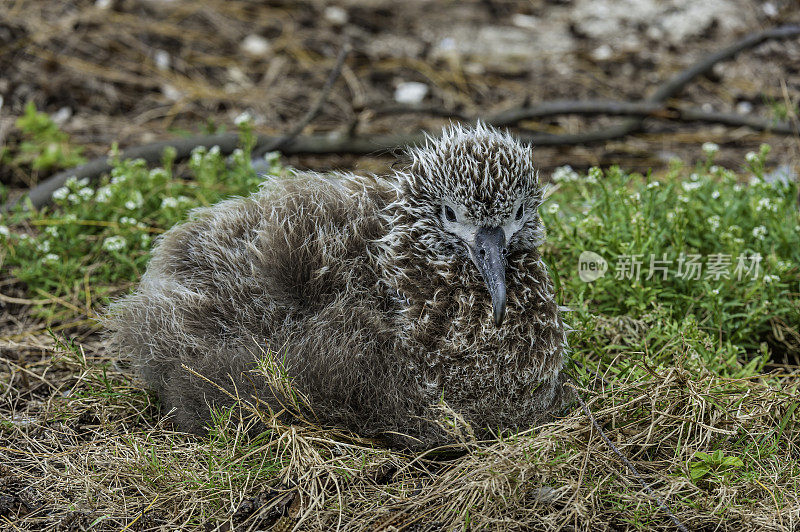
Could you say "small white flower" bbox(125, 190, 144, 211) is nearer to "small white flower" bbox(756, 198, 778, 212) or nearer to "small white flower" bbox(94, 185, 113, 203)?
"small white flower" bbox(94, 185, 113, 203)

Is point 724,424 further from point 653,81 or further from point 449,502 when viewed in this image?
point 653,81

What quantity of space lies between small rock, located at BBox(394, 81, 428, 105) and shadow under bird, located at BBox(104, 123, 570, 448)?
4.08 metres

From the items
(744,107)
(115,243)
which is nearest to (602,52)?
(744,107)

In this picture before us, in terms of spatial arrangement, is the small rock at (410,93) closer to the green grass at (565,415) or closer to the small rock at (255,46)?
the small rock at (255,46)

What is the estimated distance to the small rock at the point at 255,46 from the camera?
25.8 ft

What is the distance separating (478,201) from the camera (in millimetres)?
3014

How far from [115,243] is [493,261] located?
2.39 metres

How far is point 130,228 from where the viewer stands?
182 inches

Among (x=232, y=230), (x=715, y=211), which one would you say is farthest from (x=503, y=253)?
(x=715, y=211)

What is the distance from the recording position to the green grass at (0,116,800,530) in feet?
9.64

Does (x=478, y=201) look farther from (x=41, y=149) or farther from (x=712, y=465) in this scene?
(x=41, y=149)

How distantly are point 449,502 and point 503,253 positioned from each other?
994mm

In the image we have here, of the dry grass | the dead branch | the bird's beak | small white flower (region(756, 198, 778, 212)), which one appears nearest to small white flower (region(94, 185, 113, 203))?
the dead branch

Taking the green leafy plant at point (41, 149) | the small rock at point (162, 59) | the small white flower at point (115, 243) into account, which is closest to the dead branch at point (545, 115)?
the green leafy plant at point (41, 149)
